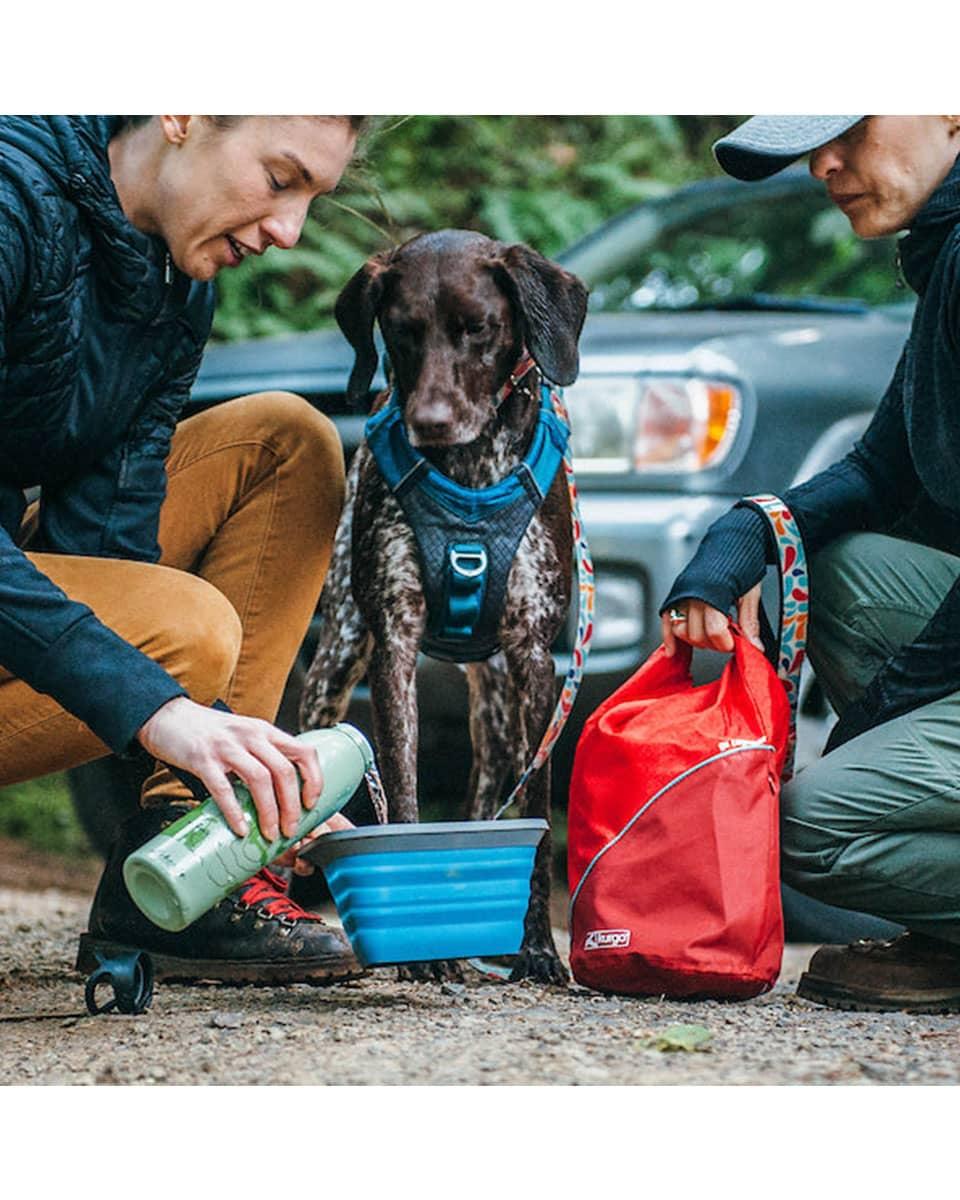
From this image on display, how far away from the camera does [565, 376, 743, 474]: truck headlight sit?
3674mm

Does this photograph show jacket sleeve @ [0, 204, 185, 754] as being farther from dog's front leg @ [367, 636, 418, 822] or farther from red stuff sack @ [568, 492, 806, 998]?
dog's front leg @ [367, 636, 418, 822]

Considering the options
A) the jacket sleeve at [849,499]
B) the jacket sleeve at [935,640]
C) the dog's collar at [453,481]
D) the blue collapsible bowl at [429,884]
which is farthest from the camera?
the dog's collar at [453,481]

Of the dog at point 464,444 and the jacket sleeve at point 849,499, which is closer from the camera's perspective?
the jacket sleeve at point 849,499

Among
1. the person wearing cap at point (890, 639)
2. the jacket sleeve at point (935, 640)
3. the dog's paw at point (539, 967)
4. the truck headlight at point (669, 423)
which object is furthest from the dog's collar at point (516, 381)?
the dog's paw at point (539, 967)

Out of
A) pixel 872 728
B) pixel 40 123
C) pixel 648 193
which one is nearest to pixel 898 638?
pixel 872 728

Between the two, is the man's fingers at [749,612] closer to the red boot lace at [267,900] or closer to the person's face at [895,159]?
A: the person's face at [895,159]

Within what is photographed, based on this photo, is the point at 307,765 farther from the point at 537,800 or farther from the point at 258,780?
the point at 537,800

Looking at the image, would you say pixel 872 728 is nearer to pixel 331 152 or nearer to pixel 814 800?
pixel 814 800

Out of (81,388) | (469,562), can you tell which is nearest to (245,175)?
(81,388)

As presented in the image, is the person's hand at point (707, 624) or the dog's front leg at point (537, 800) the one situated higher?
the person's hand at point (707, 624)

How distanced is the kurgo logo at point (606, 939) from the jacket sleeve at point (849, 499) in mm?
577

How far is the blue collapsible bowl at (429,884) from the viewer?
2506 mm

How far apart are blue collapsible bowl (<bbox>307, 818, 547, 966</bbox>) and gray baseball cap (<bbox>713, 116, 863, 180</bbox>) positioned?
1.17 m

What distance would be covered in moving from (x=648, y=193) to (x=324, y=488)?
4.05 meters
